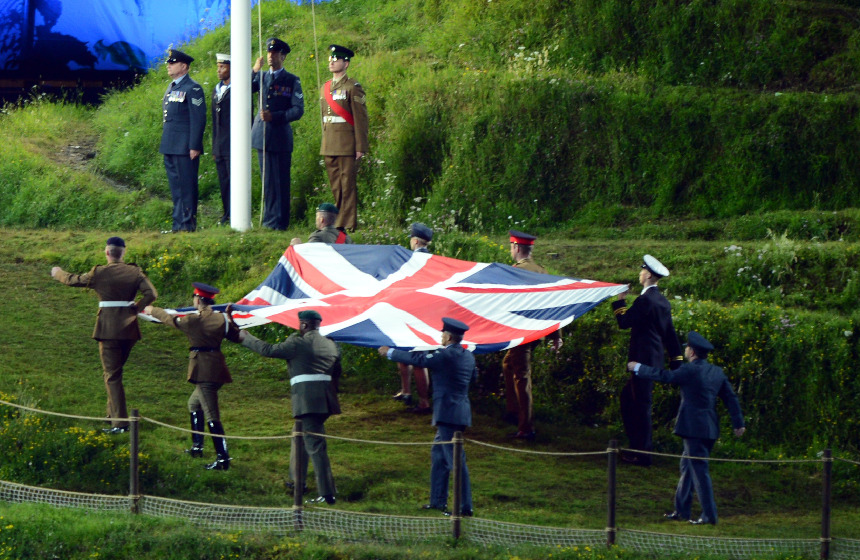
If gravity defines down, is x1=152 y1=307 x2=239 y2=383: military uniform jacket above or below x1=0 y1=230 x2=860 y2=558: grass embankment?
above

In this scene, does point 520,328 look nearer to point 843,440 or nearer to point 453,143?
point 843,440

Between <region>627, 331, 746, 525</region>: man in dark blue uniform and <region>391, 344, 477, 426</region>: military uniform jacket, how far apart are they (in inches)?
59.5

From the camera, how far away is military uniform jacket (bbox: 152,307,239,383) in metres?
9.28

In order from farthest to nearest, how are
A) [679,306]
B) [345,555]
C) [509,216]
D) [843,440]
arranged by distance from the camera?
1. [509,216]
2. [679,306]
3. [843,440]
4. [345,555]

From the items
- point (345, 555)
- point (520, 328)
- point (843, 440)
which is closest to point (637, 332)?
point (520, 328)

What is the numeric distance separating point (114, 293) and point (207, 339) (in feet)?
3.68

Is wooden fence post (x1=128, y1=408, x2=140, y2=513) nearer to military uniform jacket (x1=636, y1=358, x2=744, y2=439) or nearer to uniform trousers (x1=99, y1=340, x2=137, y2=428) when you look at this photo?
uniform trousers (x1=99, y1=340, x2=137, y2=428)

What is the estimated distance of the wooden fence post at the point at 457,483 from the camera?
25.7 ft

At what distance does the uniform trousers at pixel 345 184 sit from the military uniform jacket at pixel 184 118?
1.62m

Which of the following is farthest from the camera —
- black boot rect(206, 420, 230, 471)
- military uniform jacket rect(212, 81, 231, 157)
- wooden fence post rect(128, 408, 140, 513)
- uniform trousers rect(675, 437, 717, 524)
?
military uniform jacket rect(212, 81, 231, 157)

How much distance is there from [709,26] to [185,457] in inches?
443

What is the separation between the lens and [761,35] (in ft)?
56.4

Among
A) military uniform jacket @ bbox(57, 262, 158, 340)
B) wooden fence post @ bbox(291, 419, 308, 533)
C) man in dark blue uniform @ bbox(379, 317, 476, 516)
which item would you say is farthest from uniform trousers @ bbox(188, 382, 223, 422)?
A: man in dark blue uniform @ bbox(379, 317, 476, 516)

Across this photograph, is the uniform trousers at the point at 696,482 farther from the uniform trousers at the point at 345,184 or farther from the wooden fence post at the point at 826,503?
the uniform trousers at the point at 345,184
